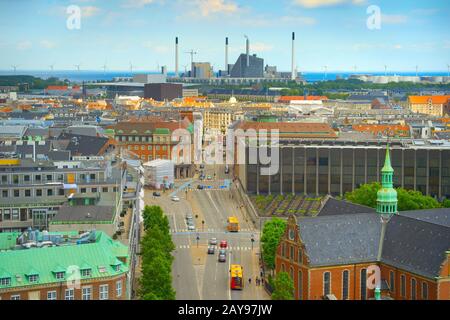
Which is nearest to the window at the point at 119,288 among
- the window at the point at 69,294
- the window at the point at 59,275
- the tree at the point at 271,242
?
the window at the point at 69,294

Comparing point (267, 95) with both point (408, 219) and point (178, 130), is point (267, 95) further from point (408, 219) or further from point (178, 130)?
point (408, 219)

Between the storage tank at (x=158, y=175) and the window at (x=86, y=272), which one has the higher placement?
the window at (x=86, y=272)

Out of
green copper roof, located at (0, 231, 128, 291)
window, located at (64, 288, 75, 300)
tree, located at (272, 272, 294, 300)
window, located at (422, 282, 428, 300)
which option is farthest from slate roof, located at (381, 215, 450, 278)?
window, located at (64, 288, 75, 300)

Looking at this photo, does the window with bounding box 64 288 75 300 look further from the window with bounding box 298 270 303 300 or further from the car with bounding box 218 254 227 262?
the car with bounding box 218 254 227 262

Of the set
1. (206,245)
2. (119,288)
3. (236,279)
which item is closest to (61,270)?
(119,288)

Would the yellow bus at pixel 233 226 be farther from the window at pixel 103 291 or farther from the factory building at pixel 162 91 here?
the factory building at pixel 162 91

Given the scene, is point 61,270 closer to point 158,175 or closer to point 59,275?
point 59,275

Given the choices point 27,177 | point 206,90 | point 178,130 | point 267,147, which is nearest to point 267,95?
point 206,90
